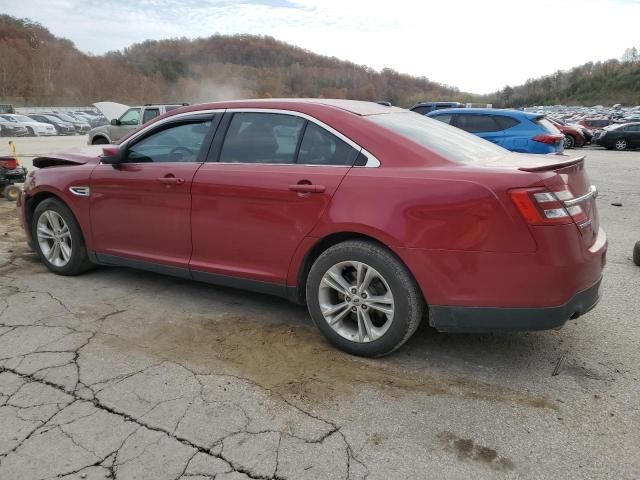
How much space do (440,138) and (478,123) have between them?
7980mm

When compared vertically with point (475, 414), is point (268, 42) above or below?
above

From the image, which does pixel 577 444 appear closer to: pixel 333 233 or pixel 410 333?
pixel 410 333

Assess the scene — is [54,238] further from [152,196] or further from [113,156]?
[152,196]

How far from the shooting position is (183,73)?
113000 mm

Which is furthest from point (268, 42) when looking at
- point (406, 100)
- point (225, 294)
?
point (225, 294)

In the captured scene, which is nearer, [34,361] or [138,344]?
[34,361]

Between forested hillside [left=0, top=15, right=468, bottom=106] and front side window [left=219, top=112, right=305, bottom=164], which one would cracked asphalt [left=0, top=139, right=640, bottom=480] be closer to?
front side window [left=219, top=112, right=305, bottom=164]

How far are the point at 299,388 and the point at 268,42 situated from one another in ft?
450

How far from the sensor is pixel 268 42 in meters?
130

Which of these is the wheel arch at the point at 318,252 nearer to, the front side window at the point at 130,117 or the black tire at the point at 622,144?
the front side window at the point at 130,117

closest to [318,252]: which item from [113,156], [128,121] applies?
[113,156]

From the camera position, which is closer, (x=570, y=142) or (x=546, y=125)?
(x=546, y=125)

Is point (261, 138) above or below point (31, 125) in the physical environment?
above

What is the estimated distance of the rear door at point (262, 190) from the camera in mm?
3410
